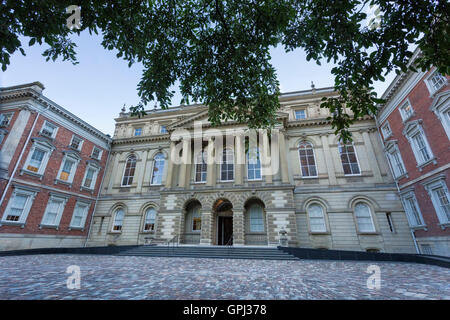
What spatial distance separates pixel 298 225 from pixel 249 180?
5.69 metres

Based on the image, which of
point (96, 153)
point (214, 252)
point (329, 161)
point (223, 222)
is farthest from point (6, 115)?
point (329, 161)

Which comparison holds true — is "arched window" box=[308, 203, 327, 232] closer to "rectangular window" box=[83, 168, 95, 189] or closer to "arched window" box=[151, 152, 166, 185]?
"arched window" box=[151, 152, 166, 185]

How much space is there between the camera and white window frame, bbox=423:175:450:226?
1210 centimetres

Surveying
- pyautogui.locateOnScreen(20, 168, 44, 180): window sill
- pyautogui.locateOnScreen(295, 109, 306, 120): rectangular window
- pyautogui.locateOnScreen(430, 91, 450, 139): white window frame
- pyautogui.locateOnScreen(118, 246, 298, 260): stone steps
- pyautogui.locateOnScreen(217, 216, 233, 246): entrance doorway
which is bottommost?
pyautogui.locateOnScreen(118, 246, 298, 260): stone steps

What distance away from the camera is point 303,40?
5598 millimetres

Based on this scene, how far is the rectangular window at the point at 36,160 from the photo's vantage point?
53.5 ft

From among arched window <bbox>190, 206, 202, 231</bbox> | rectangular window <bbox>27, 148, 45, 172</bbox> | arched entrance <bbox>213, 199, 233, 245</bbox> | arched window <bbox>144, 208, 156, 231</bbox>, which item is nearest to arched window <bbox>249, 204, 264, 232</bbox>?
arched entrance <bbox>213, 199, 233, 245</bbox>

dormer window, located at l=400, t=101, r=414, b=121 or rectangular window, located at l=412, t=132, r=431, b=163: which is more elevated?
dormer window, located at l=400, t=101, r=414, b=121

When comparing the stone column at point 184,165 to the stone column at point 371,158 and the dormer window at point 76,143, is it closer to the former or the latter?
the dormer window at point 76,143

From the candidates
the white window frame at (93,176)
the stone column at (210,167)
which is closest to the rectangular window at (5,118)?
the white window frame at (93,176)

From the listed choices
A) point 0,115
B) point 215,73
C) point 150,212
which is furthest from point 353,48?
point 0,115

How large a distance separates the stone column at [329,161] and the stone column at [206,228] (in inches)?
444

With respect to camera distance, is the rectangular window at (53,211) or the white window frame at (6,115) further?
the rectangular window at (53,211)
